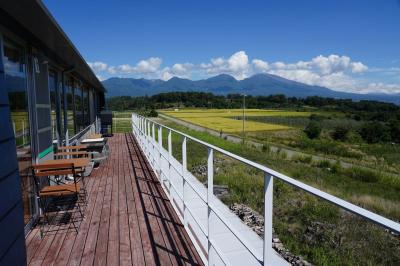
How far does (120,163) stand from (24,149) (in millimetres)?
3809

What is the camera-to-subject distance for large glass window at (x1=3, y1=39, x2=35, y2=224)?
303cm

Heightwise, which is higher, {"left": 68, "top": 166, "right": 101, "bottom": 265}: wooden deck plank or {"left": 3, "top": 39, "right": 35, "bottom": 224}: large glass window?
{"left": 3, "top": 39, "right": 35, "bottom": 224}: large glass window

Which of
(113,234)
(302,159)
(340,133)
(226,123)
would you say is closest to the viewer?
(113,234)

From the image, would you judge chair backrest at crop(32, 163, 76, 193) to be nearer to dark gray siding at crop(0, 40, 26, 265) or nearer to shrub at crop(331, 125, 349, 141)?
dark gray siding at crop(0, 40, 26, 265)

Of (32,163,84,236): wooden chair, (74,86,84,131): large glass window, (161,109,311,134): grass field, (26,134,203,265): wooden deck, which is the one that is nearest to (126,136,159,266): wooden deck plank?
(26,134,203,265): wooden deck

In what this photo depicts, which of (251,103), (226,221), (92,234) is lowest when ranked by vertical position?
(92,234)

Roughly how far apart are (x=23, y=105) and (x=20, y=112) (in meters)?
0.14

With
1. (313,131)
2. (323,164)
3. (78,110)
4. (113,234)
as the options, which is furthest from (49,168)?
(313,131)

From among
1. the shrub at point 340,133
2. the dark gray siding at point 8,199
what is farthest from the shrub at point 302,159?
the shrub at point 340,133

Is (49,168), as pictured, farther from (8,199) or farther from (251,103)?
(251,103)

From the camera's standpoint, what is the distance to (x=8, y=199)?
4.64 ft

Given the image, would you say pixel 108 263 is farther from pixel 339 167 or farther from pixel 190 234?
pixel 339 167

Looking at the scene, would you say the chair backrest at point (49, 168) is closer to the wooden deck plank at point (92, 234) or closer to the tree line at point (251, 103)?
the wooden deck plank at point (92, 234)

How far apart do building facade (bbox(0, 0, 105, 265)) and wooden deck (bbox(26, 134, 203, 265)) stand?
455mm
